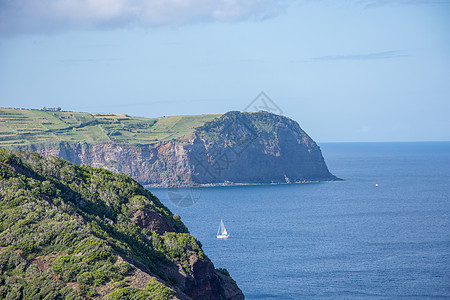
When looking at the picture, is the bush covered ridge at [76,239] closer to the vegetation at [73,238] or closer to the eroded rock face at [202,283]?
the vegetation at [73,238]

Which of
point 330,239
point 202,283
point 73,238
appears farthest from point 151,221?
point 330,239

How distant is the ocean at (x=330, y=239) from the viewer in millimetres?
68750

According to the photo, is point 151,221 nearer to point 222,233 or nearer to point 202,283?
point 202,283

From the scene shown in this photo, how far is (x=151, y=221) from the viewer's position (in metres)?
40.4

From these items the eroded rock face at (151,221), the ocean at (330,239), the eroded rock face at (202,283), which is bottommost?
the ocean at (330,239)

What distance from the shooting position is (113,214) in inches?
1542

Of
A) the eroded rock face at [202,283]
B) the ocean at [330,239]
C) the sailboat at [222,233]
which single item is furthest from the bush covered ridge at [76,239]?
the sailboat at [222,233]

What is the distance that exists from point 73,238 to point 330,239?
73.5m

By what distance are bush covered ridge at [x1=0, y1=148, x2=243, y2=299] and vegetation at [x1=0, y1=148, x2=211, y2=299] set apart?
0.05 metres

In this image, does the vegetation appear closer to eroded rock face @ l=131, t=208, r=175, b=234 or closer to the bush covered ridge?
the bush covered ridge

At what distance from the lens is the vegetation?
84.2ft

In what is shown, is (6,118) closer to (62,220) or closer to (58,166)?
(58,166)

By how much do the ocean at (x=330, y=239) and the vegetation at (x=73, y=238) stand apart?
30152mm

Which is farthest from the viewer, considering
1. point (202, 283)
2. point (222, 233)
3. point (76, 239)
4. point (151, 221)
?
point (222, 233)
